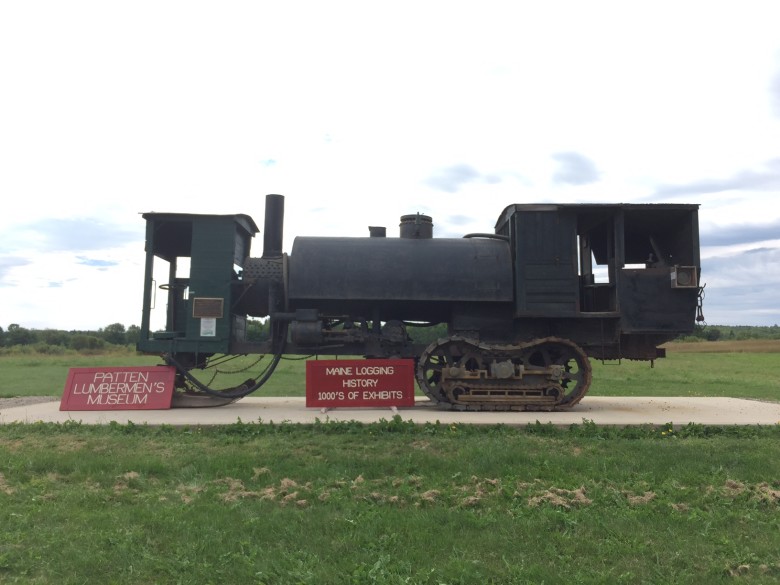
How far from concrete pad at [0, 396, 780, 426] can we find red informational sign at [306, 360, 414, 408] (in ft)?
0.63

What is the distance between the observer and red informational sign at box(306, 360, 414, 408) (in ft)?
31.2

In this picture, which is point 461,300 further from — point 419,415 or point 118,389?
point 118,389

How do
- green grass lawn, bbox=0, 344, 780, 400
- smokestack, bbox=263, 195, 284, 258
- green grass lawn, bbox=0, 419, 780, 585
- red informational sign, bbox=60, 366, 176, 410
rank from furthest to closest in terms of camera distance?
green grass lawn, bbox=0, 344, 780, 400, smokestack, bbox=263, 195, 284, 258, red informational sign, bbox=60, 366, 176, 410, green grass lawn, bbox=0, 419, 780, 585

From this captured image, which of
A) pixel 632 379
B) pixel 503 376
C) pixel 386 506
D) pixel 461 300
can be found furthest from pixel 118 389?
pixel 632 379

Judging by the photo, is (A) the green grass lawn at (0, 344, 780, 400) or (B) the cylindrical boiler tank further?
(A) the green grass lawn at (0, 344, 780, 400)

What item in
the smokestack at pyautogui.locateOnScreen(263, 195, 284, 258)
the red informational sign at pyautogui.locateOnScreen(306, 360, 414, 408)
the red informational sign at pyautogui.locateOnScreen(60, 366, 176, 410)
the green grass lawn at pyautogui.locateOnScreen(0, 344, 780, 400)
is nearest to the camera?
the red informational sign at pyautogui.locateOnScreen(60, 366, 176, 410)

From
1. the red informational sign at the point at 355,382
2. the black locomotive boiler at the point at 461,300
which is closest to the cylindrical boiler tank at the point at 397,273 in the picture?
the black locomotive boiler at the point at 461,300

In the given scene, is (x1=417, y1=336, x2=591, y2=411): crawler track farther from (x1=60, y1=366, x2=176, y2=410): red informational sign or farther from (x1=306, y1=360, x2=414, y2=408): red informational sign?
(x1=60, y1=366, x2=176, y2=410): red informational sign

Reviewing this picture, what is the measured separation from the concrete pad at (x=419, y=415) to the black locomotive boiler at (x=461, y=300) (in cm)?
57

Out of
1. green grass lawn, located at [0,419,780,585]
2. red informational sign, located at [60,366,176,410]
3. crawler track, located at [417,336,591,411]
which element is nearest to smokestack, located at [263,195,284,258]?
red informational sign, located at [60,366,176,410]

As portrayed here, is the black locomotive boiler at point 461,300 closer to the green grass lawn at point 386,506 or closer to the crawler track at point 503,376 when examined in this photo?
the crawler track at point 503,376

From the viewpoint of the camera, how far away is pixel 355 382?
31.3 feet

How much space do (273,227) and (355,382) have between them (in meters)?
3.18

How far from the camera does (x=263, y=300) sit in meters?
10.1
